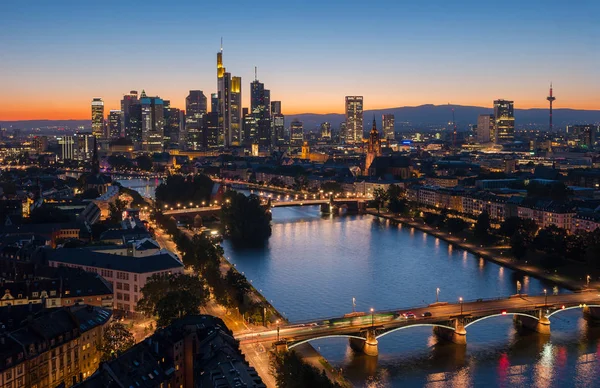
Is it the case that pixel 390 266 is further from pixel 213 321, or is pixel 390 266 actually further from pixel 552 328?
pixel 213 321

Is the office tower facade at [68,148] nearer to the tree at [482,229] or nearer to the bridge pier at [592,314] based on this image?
the tree at [482,229]

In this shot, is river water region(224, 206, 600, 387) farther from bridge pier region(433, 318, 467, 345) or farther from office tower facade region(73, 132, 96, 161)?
office tower facade region(73, 132, 96, 161)

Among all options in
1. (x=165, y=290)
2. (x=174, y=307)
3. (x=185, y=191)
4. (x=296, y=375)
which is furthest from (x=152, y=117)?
(x=296, y=375)

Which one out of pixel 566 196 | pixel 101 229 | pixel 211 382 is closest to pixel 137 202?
pixel 101 229

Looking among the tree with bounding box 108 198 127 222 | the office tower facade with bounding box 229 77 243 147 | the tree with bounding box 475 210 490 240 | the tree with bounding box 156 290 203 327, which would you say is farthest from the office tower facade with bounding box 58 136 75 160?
the tree with bounding box 156 290 203 327

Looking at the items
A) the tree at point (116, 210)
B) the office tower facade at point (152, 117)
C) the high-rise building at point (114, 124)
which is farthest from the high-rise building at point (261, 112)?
the tree at point (116, 210)
